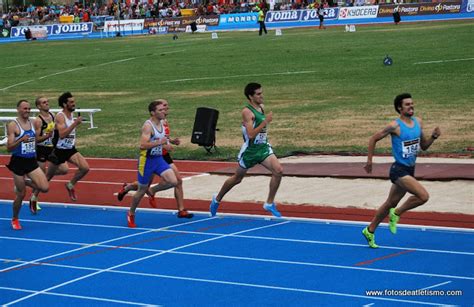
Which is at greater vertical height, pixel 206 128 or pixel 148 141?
pixel 148 141

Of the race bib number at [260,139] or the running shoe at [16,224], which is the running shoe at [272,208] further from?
the running shoe at [16,224]

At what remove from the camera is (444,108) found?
88.4 feet

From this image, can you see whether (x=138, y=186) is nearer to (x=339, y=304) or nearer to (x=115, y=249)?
(x=115, y=249)

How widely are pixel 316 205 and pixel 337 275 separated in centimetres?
449

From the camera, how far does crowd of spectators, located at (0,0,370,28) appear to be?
248 ft

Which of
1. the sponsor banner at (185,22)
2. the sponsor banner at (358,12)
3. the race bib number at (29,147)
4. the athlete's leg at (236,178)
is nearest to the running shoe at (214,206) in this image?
the athlete's leg at (236,178)

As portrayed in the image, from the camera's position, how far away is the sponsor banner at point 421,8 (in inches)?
2499

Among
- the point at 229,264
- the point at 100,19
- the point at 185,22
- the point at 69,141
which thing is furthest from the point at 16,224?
the point at 100,19

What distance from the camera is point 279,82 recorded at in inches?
1423

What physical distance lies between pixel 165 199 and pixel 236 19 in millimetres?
57878

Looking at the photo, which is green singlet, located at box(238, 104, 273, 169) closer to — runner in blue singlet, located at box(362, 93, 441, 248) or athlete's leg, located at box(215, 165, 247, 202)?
athlete's leg, located at box(215, 165, 247, 202)

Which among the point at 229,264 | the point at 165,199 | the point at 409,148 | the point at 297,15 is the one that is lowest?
the point at 297,15

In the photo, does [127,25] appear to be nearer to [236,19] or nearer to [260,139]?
[236,19]

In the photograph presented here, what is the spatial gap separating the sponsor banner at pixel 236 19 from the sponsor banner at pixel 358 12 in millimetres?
7671
